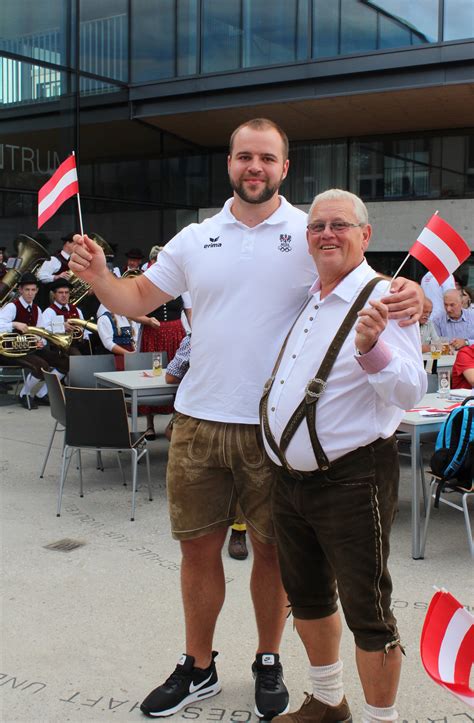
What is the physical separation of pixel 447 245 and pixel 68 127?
12.0 m

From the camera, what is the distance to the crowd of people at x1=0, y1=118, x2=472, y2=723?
233 cm

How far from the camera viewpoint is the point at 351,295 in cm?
239

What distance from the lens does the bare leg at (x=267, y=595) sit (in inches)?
115

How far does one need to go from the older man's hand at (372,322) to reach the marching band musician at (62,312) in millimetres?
8757

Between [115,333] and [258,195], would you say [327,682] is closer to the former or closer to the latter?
[258,195]

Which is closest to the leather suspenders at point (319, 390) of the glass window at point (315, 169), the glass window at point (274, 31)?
the glass window at point (274, 31)

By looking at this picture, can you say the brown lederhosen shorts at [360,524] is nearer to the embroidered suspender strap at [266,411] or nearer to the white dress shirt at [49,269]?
the embroidered suspender strap at [266,411]

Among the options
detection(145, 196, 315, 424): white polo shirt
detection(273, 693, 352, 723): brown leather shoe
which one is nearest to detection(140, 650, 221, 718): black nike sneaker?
detection(273, 693, 352, 723): brown leather shoe

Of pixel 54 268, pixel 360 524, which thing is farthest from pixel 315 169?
pixel 360 524

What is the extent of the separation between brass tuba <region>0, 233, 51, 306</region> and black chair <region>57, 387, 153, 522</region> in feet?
17.6

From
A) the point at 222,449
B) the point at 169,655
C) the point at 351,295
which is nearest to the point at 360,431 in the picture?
the point at 351,295

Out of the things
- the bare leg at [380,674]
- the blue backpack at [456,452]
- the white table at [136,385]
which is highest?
the white table at [136,385]

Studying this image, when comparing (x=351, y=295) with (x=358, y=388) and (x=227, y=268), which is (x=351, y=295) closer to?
(x=358, y=388)

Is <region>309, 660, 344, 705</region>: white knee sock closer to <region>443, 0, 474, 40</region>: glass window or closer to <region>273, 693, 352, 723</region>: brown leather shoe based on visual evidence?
<region>273, 693, 352, 723</region>: brown leather shoe
